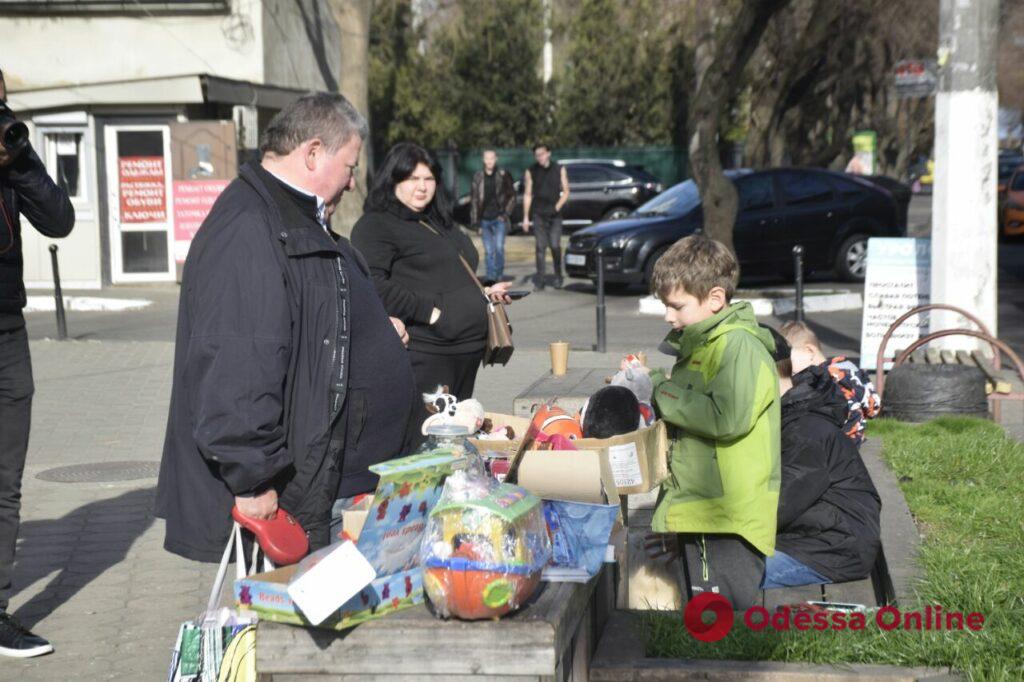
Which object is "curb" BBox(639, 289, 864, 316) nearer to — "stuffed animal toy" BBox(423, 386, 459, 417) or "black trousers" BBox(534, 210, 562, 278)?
"black trousers" BBox(534, 210, 562, 278)

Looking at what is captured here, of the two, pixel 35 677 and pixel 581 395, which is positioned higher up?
pixel 581 395

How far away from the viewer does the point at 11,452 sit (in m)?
5.24

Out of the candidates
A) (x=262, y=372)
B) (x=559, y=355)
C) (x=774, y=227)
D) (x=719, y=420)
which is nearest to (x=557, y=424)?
(x=719, y=420)

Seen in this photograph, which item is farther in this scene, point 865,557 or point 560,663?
point 865,557

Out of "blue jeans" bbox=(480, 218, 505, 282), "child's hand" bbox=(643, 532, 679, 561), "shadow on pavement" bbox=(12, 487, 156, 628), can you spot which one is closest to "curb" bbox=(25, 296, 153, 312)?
"blue jeans" bbox=(480, 218, 505, 282)

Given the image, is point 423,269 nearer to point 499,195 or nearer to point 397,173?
point 397,173

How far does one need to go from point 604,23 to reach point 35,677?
35128 millimetres

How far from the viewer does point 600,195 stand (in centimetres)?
3198

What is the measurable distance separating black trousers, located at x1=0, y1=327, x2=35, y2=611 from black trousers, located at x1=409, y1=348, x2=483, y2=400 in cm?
166

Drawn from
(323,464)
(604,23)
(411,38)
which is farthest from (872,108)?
(323,464)

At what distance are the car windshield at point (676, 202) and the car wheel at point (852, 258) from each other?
7.41 ft

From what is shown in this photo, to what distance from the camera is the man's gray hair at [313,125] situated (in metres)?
3.72

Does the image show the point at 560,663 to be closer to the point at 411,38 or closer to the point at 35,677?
the point at 35,677

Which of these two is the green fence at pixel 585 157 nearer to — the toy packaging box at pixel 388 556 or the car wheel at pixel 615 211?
the car wheel at pixel 615 211
